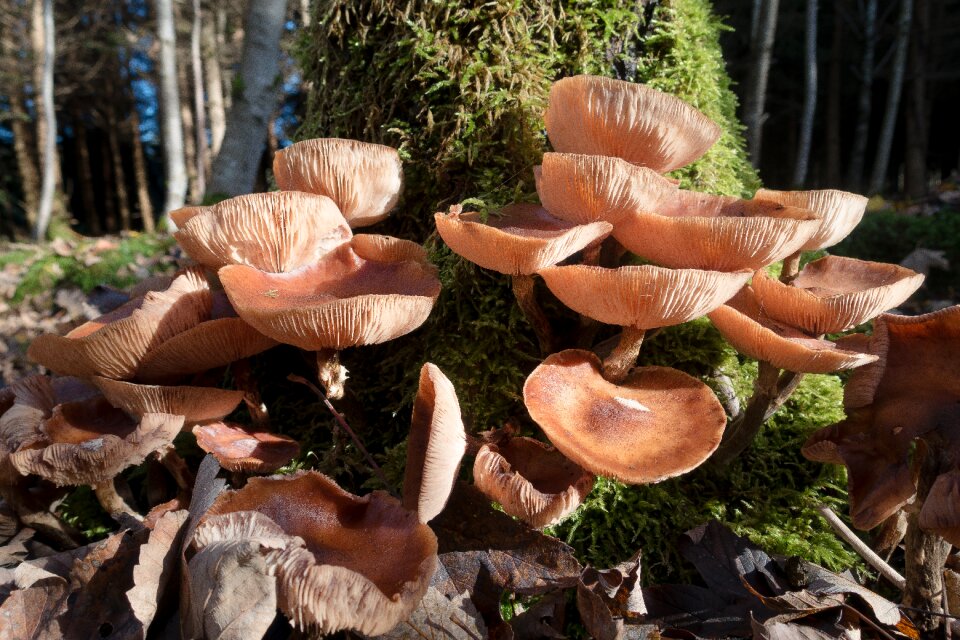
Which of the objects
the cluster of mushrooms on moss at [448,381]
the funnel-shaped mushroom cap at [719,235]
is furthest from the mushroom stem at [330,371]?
the funnel-shaped mushroom cap at [719,235]

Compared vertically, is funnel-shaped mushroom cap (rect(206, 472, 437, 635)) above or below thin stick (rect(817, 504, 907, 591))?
above

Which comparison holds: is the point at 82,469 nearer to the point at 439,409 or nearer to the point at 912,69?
the point at 439,409

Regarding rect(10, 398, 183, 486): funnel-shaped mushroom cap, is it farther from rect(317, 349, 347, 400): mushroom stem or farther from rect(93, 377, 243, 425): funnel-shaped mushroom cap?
rect(317, 349, 347, 400): mushroom stem

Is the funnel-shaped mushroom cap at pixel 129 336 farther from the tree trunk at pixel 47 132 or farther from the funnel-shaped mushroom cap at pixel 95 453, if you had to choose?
the tree trunk at pixel 47 132

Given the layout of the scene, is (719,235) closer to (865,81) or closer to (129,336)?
(129,336)

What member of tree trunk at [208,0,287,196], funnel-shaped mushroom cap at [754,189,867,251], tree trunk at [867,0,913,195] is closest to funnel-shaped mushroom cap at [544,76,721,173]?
funnel-shaped mushroom cap at [754,189,867,251]

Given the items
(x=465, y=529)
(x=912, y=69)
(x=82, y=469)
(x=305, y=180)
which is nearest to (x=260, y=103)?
(x=305, y=180)
